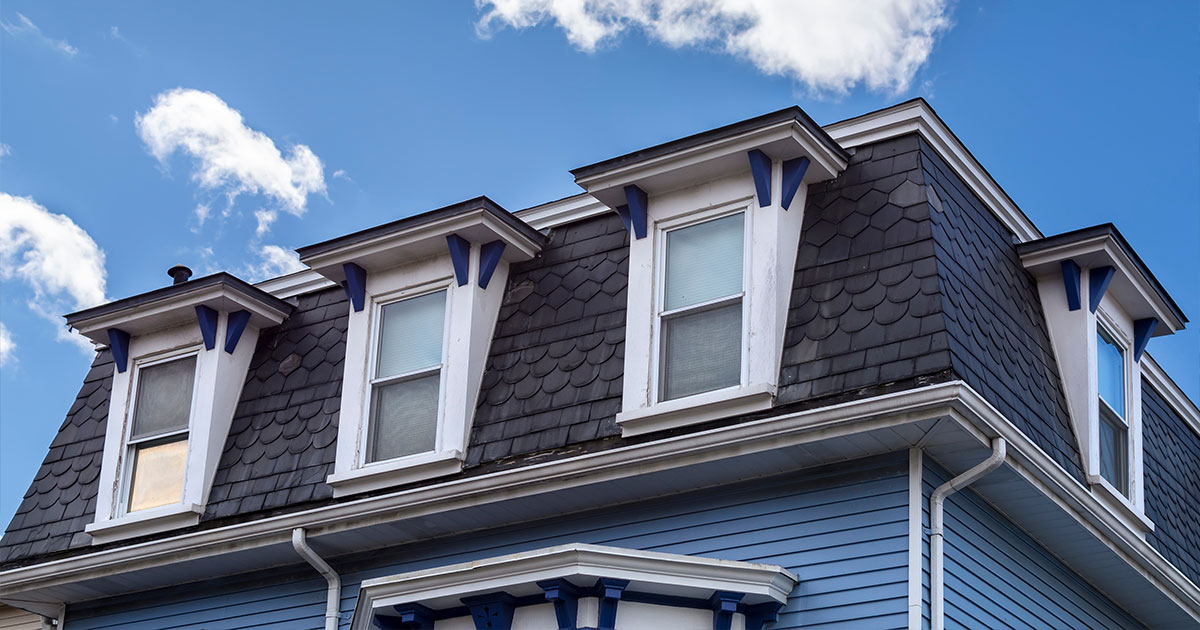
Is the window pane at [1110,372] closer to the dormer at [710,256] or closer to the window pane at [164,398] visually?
the dormer at [710,256]

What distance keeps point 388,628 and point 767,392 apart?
352 cm

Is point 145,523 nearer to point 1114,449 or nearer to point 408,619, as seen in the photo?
point 408,619

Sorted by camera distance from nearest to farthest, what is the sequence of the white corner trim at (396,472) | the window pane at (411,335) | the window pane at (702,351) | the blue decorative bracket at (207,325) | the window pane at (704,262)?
1. the window pane at (702,351)
2. the window pane at (704,262)
3. the white corner trim at (396,472)
4. the window pane at (411,335)
5. the blue decorative bracket at (207,325)

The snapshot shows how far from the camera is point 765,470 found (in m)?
12.0

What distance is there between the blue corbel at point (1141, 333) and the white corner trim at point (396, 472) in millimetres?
6435

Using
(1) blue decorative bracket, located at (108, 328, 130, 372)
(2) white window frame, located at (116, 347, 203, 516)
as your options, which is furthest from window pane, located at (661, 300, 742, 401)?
(1) blue decorative bracket, located at (108, 328, 130, 372)

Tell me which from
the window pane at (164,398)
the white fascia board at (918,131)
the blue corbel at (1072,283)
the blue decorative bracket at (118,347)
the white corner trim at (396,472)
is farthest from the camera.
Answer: the blue decorative bracket at (118,347)

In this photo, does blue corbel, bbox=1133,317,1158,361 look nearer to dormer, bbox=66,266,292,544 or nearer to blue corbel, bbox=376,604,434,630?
blue corbel, bbox=376,604,434,630

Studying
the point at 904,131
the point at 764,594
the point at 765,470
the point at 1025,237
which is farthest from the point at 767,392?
the point at 1025,237

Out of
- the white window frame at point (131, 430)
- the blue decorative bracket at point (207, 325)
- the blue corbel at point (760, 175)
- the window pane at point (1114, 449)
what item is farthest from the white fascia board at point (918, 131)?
the white window frame at point (131, 430)

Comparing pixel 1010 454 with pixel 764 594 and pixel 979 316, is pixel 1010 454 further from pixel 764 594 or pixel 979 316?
pixel 764 594

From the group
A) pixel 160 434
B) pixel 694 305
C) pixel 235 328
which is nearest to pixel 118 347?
pixel 160 434

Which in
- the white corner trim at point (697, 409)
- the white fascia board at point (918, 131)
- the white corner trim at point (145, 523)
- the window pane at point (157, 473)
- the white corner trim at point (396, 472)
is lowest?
the white corner trim at point (145, 523)

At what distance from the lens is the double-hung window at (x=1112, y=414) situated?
548 inches
